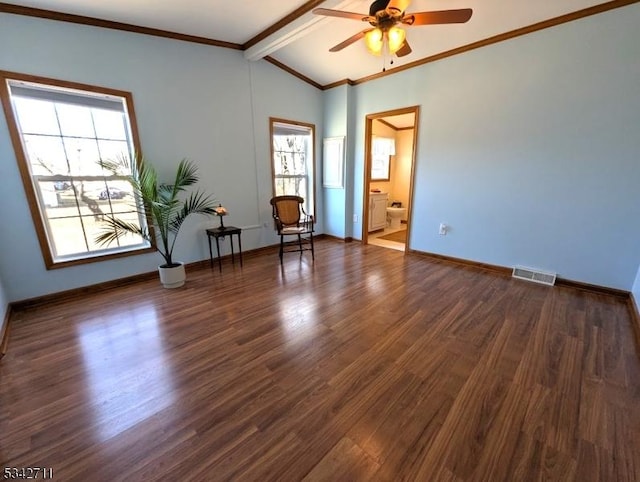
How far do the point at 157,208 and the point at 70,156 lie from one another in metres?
0.96

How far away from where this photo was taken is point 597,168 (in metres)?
2.61

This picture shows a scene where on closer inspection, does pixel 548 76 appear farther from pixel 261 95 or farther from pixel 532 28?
pixel 261 95

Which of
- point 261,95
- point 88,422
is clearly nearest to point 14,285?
point 88,422

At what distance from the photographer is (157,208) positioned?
2.81 meters

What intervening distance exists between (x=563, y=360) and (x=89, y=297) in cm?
419

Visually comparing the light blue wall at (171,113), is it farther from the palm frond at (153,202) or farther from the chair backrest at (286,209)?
the chair backrest at (286,209)

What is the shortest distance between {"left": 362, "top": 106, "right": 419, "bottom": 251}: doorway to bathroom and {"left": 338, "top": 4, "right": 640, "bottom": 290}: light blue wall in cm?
143

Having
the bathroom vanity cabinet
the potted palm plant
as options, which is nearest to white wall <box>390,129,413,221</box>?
the bathroom vanity cabinet

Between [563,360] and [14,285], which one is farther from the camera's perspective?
[14,285]

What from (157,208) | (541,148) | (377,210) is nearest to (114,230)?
(157,208)

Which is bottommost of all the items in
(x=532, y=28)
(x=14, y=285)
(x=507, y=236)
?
(x=14, y=285)

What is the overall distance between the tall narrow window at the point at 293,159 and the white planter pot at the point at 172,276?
1.96m

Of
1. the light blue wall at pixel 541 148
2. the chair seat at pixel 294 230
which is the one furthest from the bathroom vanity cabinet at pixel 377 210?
the chair seat at pixel 294 230

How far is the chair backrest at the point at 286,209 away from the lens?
4012 millimetres
